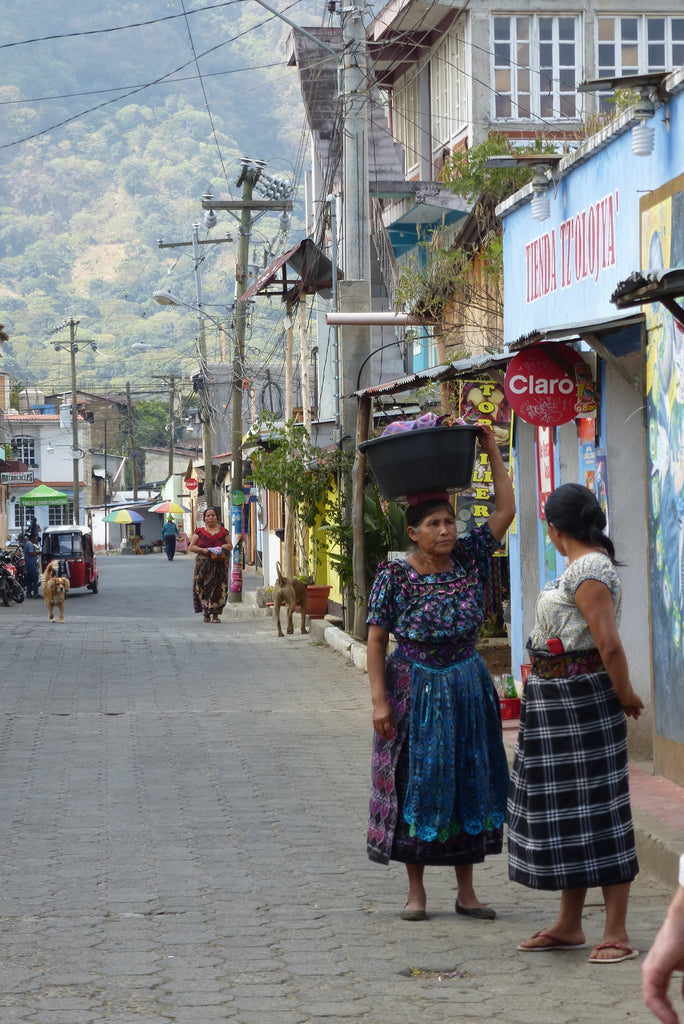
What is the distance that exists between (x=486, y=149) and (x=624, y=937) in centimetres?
1268

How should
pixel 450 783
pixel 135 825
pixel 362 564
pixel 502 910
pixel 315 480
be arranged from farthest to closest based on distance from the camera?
pixel 315 480, pixel 362 564, pixel 135 825, pixel 502 910, pixel 450 783

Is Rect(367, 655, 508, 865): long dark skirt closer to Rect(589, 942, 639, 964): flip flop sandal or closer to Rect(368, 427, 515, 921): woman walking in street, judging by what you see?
Rect(368, 427, 515, 921): woman walking in street

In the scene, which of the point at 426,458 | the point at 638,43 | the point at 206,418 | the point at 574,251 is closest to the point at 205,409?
the point at 206,418

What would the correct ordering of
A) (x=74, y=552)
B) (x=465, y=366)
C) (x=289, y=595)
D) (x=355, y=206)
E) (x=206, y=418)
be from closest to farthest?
(x=465, y=366)
(x=355, y=206)
(x=289, y=595)
(x=74, y=552)
(x=206, y=418)

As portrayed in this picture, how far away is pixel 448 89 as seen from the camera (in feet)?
73.8

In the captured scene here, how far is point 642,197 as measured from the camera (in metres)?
8.48

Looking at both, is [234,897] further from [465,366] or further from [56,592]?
[56,592]

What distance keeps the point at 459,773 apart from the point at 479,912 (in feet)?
2.17


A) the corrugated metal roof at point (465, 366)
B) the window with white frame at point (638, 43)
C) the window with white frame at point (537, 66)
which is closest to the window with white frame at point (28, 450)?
the window with white frame at point (537, 66)

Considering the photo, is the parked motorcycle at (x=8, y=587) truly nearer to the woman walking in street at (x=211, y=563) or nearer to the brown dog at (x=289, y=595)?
the woman walking in street at (x=211, y=563)

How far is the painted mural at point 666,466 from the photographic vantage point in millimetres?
7680

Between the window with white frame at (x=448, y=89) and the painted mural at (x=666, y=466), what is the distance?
14.4 metres

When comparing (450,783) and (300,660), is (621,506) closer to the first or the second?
(450,783)

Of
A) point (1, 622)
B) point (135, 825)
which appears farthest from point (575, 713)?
point (1, 622)
